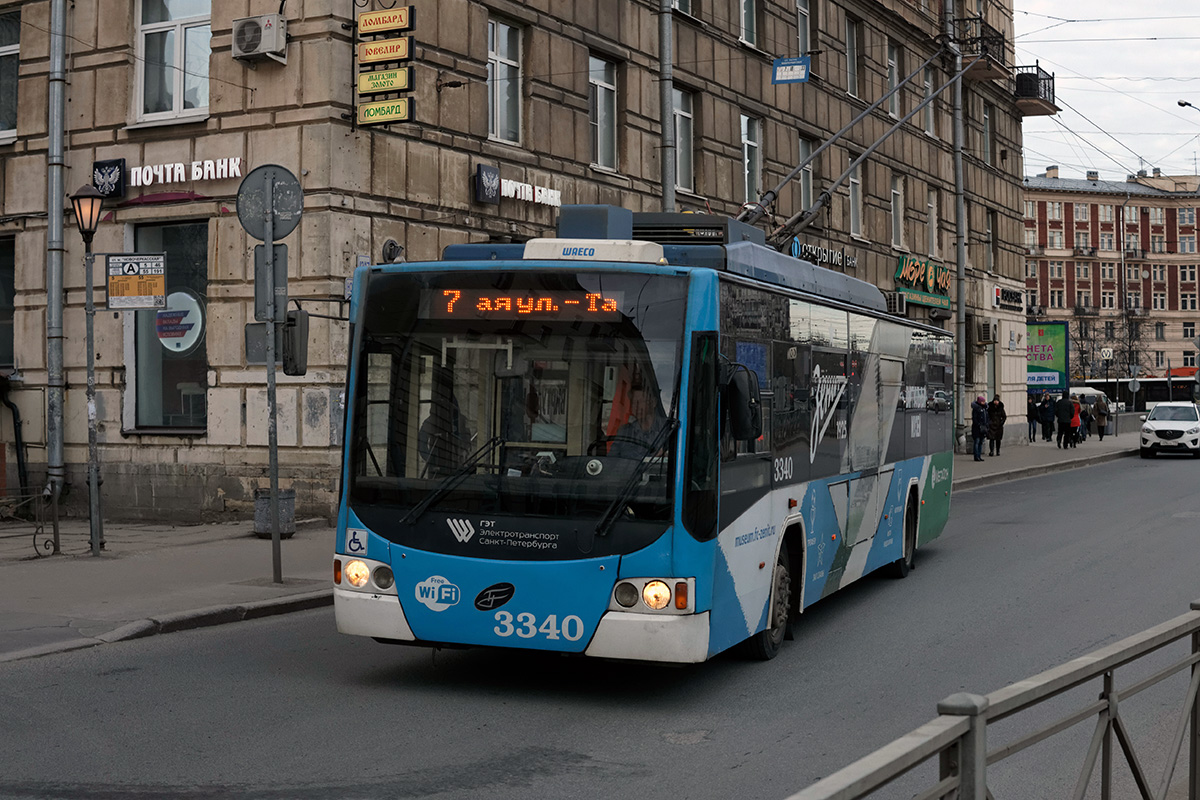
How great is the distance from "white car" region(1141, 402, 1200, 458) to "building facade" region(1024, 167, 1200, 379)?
72510mm

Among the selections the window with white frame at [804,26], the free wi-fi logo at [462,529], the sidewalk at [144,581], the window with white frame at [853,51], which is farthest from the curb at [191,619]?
→ the window with white frame at [853,51]

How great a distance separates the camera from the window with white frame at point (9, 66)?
19.7 metres

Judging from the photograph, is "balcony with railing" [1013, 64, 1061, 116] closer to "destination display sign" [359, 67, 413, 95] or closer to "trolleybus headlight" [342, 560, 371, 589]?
"destination display sign" [359, 67, 413, 95]

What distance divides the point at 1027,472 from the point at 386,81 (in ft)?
65.6

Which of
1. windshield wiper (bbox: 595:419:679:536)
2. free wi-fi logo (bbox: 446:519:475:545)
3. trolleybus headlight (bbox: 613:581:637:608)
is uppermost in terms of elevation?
windshield wiper (bbox: 595:419:679:536)

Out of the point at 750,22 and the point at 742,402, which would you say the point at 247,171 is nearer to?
the point at 742,402

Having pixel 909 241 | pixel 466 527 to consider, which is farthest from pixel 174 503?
pixel 909 241

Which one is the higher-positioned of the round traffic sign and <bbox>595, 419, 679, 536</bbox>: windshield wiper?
the round traffic sign

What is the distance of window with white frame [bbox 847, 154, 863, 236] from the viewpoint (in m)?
33.0

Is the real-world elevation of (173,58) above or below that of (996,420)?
above

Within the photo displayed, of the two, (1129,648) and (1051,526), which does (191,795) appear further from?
(1051,526)

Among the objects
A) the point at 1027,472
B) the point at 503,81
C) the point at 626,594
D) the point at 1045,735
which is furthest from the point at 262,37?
the point at 1027,472

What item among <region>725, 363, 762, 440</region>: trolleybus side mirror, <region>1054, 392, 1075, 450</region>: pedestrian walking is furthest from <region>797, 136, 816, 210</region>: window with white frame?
<region>725, 363, 762, 440</region>: trolleybus side mirror

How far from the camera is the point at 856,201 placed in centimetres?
3341
